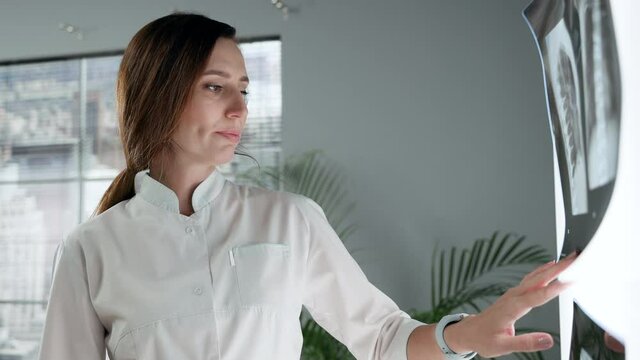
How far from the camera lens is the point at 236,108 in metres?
1.29

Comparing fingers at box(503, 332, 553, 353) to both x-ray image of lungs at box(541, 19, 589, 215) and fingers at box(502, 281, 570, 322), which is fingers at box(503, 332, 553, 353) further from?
x-ray image of lungs at box(541, 19, 589, 215)

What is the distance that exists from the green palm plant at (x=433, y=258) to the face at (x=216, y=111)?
6.91ft

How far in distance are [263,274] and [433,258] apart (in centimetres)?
232

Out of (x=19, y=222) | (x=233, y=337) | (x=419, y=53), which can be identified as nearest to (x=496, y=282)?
(x=419, y=53)

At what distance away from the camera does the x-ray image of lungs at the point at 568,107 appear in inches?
26.4

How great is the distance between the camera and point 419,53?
3.82 m

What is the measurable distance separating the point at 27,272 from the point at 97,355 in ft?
11.8

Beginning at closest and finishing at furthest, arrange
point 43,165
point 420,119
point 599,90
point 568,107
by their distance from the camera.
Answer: point 599,90 < point 568,107 < point 420,119 < point 43,165

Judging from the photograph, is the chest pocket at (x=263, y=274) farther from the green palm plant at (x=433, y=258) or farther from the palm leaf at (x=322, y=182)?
the palm leaf at (x=322, y=182)

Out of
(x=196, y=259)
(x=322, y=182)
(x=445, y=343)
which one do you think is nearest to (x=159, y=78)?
(x=196, y=259)

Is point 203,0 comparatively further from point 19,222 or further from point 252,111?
point 19,222

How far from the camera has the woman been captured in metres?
1.29

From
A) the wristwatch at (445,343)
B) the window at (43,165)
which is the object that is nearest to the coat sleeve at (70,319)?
the wristwatch at (445,343)

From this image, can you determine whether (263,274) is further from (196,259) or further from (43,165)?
(43,165)
